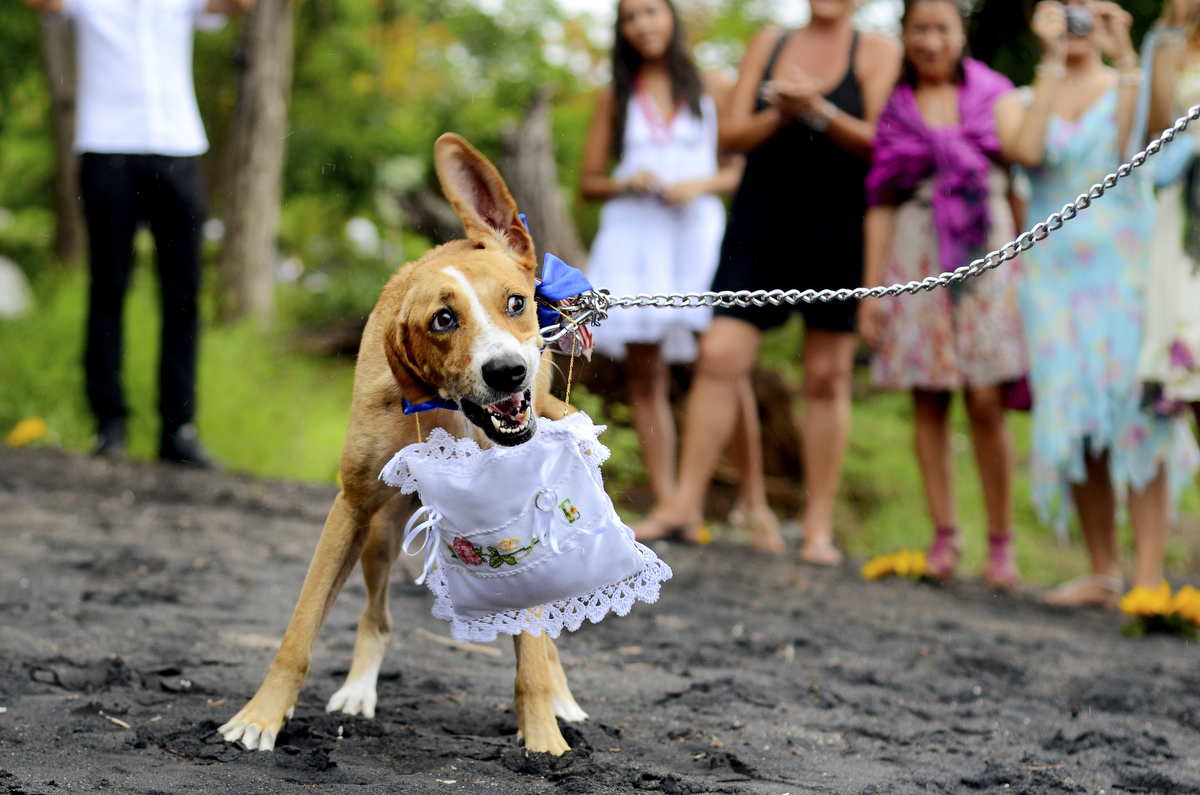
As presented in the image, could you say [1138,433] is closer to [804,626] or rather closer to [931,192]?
[931,192]

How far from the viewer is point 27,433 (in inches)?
279

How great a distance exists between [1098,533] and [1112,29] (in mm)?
2331

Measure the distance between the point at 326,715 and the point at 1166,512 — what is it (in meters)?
3.98

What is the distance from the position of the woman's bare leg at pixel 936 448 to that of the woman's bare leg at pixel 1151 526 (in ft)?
2.82

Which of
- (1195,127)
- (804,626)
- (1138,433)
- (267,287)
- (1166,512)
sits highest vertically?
(1195,127)

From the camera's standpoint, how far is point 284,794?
2439 millimetres

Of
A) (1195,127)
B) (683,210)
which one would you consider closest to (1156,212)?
(1195,127)

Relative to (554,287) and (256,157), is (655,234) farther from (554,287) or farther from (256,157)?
(256,157)

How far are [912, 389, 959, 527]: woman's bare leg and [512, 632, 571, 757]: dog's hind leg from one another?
3.34 m

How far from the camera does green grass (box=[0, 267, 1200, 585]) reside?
745 cm

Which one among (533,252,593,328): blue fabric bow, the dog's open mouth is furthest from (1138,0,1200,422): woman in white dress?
the dog's open mouth

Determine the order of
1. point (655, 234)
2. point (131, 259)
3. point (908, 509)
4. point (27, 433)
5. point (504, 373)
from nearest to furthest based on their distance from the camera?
1. point (504, 373)
2. point (655, 234)
3. point (131, 259)
4. point (27, 433)
5. point (908, 509)

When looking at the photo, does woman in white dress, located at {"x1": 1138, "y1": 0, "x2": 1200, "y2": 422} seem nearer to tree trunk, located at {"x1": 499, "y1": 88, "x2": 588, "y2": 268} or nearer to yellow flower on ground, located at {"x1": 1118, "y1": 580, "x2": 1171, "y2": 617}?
yellow flower on ground, located at {"x1": 1118, "y1": 580, "x2": 1171, "y2": 617}

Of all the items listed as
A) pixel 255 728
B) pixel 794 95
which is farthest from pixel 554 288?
pixel 794 95
